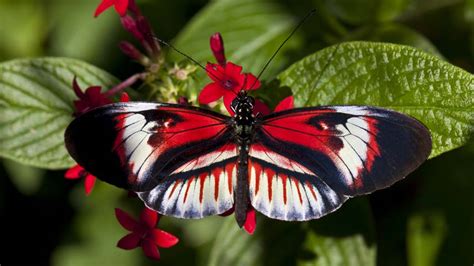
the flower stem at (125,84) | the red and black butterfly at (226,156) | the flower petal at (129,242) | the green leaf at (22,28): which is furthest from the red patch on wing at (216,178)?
the green leaf at (22,28)

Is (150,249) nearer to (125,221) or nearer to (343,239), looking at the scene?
(125,221)

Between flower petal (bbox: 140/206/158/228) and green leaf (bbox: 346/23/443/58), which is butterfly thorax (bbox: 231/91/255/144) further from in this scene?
green leaf (bbox: 346/23/443/58)

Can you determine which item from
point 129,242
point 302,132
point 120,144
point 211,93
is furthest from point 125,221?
point 302,132

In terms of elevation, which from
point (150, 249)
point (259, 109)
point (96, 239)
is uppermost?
point (259, 109)

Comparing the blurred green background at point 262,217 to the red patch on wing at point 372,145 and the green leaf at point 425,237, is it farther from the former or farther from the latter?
the red patch on wing at point 372,145

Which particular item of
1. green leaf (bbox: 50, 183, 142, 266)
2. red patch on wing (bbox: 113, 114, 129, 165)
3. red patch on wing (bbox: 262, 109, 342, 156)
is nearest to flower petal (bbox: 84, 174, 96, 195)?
red patch on wing (bbox: 113, 114, 129, 165)
